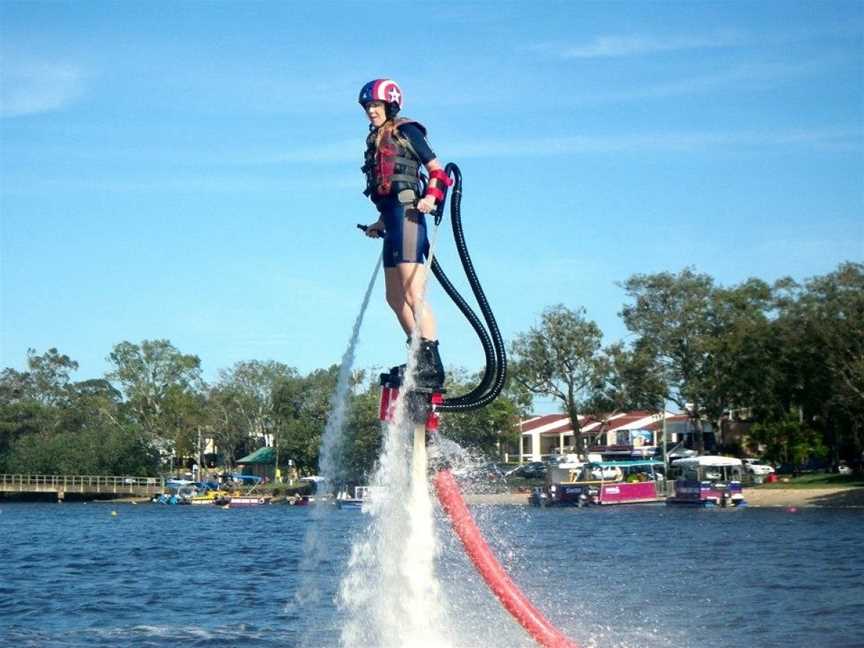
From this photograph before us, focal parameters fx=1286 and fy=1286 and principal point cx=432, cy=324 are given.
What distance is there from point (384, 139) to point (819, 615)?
10067mm

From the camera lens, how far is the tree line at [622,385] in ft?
236

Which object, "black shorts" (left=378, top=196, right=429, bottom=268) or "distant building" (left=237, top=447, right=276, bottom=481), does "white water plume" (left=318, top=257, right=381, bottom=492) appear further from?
"distant building" (left=237, top=447, right=276, bottom=481)

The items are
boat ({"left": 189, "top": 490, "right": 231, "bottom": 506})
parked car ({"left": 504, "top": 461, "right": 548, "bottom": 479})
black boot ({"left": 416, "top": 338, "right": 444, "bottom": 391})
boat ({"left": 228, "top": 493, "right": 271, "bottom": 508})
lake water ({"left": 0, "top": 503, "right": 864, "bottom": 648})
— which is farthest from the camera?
boat ({"left": 189, "top": 490, "right": 231, "bottom": 506})

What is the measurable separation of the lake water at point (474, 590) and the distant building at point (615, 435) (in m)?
66.7

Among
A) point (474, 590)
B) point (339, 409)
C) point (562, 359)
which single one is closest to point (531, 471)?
point (562, 359)

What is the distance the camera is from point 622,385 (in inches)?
3401

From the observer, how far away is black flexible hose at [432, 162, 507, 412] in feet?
39.2

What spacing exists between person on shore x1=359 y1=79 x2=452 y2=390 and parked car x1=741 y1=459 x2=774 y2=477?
6916 cm

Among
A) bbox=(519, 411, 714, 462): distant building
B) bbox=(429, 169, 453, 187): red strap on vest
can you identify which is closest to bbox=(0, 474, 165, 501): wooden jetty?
bbox=(519, 411, 714, 462): distant building

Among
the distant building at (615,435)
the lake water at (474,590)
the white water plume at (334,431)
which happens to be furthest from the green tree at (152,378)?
the white water plume at (334,431)

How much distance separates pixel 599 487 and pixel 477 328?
6306cm

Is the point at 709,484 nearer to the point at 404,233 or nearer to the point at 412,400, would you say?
the point at 412,400

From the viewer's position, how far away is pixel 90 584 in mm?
23438

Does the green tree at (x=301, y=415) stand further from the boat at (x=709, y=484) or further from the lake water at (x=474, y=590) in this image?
the lake water at (x=474, y=590)
